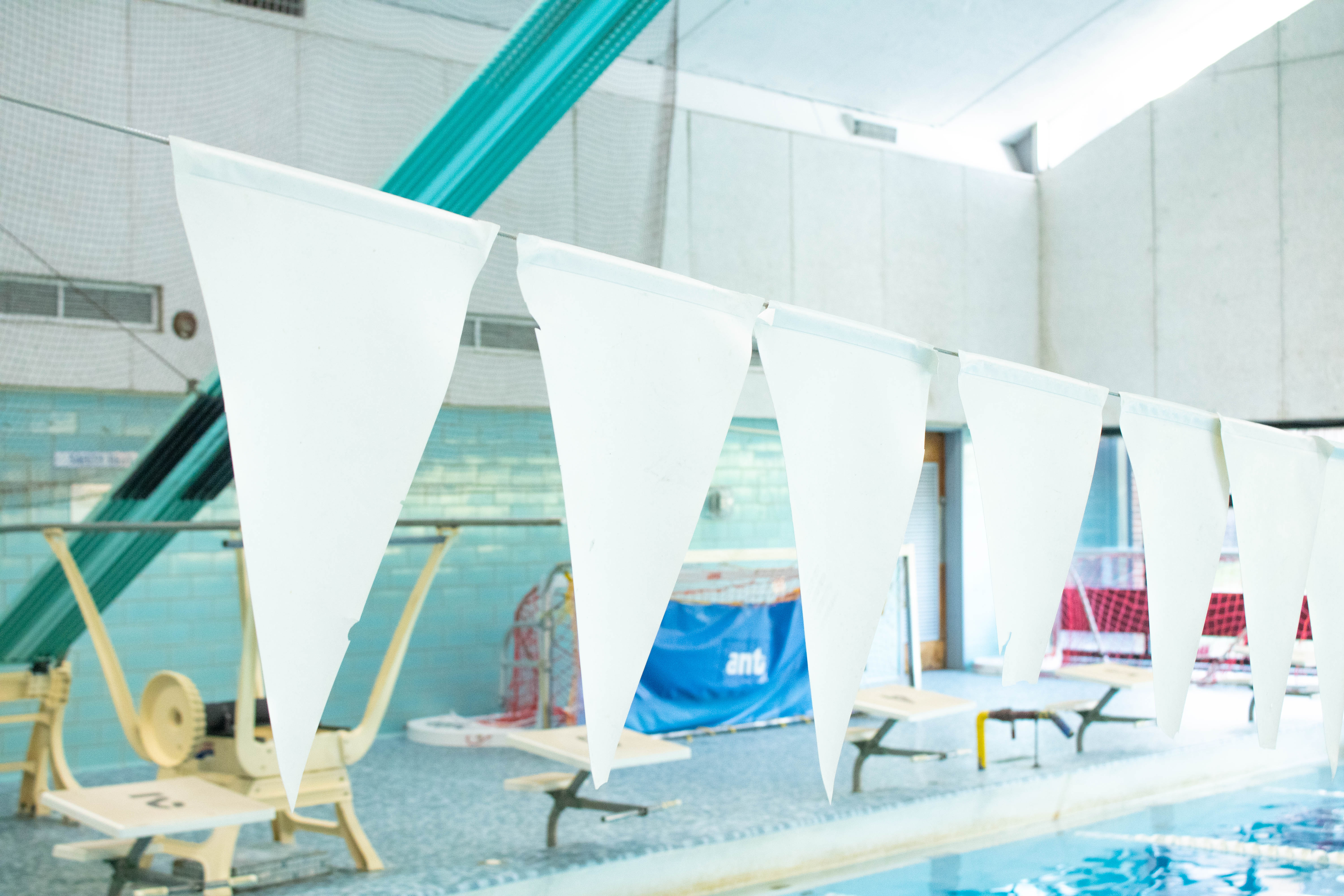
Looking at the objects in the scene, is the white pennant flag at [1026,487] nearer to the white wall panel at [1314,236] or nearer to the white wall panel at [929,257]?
the white wall panel at [929,257]

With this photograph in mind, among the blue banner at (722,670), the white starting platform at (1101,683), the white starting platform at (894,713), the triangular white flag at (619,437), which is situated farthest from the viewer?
the blue banner at (722,670)

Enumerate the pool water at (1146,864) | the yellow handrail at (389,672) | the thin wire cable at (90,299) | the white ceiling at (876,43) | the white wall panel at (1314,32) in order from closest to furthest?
the yellow handrail at (389,672) → the pool water at (1146,864) → the thin wire cable at (90,299) → the white ceiling at (876,43) → the white wall panel at (1314,32)

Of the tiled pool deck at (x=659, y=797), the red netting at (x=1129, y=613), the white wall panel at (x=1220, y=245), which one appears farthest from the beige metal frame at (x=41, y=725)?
the white wall panel at (x=1220, y=245)

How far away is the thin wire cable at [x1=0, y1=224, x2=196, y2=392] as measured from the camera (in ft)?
18.7

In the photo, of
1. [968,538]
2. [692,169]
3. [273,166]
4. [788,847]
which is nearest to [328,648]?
[273,166]

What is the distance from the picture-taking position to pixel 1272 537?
10.2ft

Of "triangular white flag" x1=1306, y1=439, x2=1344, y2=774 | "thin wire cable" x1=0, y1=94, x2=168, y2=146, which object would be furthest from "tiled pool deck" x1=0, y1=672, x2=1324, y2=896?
"thin wire cable" x1=0, y1=94, x2=168, y2=146

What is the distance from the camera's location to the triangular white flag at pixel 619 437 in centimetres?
165

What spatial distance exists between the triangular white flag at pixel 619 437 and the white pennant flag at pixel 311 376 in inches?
7.7

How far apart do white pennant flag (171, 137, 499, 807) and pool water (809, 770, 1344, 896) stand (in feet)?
13.0

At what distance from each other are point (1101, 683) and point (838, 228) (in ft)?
14.4

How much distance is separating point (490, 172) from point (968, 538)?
24.2 feet

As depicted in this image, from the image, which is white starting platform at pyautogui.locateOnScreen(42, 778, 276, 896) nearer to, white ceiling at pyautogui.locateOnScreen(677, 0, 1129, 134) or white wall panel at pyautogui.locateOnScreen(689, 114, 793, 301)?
white wall panel at pyautogui.locateOnScreen(689, 114, 793, 301)

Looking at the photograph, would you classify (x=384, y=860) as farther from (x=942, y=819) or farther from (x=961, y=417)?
(x=961, y=417)
